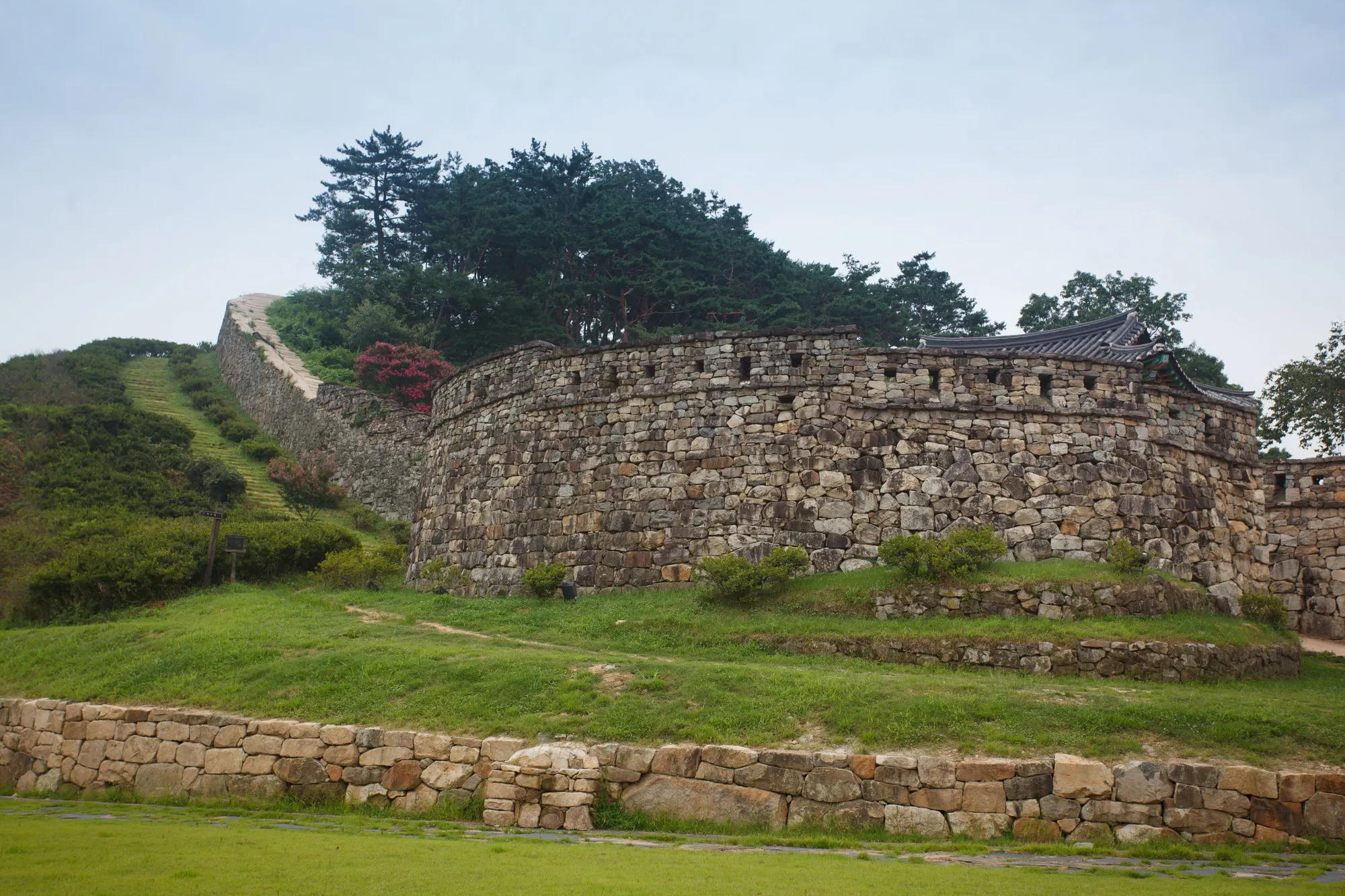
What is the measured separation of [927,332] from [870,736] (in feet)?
113

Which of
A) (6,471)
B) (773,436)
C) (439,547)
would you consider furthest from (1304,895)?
(6,471)

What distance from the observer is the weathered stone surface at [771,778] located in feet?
34.5

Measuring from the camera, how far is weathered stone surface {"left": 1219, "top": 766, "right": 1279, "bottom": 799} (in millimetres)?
9758

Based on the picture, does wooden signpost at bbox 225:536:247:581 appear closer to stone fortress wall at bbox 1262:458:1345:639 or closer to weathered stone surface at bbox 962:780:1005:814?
weathered stone surface at bbox 962:780:1005:814

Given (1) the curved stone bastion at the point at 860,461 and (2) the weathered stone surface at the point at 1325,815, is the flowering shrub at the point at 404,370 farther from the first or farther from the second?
(2) the weathered stone surface at the point at 1325,815

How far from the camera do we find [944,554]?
16438 millimetres

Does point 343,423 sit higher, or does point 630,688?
point 343,423

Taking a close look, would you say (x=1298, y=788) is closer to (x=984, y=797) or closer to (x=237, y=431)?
(x=984, y=797)

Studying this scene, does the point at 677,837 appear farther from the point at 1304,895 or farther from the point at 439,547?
the point at 439,547

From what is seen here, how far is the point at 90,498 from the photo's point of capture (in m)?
27.6

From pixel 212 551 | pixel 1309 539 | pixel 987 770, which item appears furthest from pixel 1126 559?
pixel 212 551

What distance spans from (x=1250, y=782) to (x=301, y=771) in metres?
10.5

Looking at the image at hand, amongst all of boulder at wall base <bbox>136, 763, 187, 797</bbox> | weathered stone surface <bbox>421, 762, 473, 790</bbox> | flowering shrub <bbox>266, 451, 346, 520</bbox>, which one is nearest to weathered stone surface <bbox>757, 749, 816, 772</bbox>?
weathered stone surface <bbox>421, 762, 473, 790</bbox>

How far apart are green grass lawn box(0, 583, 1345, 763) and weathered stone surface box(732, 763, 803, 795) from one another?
1.37 ft
